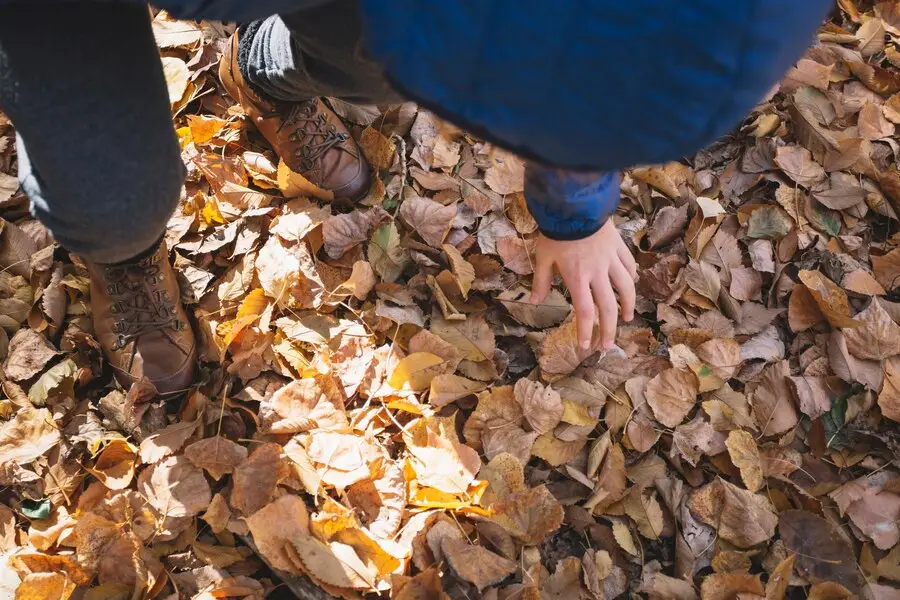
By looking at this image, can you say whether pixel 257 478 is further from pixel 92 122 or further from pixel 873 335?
pixel 873 335

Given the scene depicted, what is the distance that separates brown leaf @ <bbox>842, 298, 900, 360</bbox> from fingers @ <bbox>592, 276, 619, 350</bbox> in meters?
0.51

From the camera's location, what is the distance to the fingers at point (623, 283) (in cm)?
90

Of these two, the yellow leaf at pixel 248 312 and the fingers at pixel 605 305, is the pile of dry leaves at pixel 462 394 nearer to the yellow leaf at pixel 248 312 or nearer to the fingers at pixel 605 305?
the yellow leaf at pixel 248 312

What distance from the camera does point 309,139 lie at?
4.11 ft

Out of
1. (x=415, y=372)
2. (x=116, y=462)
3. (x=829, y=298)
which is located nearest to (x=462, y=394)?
(x=415, y=372)

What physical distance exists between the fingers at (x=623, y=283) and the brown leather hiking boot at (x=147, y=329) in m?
0.68

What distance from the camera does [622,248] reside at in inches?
36.4

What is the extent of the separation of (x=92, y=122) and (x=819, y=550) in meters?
1.11

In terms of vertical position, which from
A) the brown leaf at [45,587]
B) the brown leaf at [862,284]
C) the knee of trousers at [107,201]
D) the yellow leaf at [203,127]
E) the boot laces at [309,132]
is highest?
the knee of trousers at [107,201]

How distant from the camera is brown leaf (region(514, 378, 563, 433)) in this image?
1081mm

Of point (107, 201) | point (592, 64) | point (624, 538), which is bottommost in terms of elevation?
point (624, 538)

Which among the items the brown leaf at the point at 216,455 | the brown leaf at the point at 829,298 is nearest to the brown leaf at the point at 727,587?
the brown leaf at the point at 829,298

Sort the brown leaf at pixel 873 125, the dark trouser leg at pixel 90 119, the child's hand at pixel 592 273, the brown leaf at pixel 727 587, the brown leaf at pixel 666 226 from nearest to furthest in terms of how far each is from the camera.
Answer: the dark trouser leg at pixel 90 119
the child's hand at pixel 592 273
the brown leaf at pixel 727 587
the brown leaf at pixel 666 226
the brown leaf at pixel 873 125

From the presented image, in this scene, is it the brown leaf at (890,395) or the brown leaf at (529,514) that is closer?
the brown leaf at (529,514)
